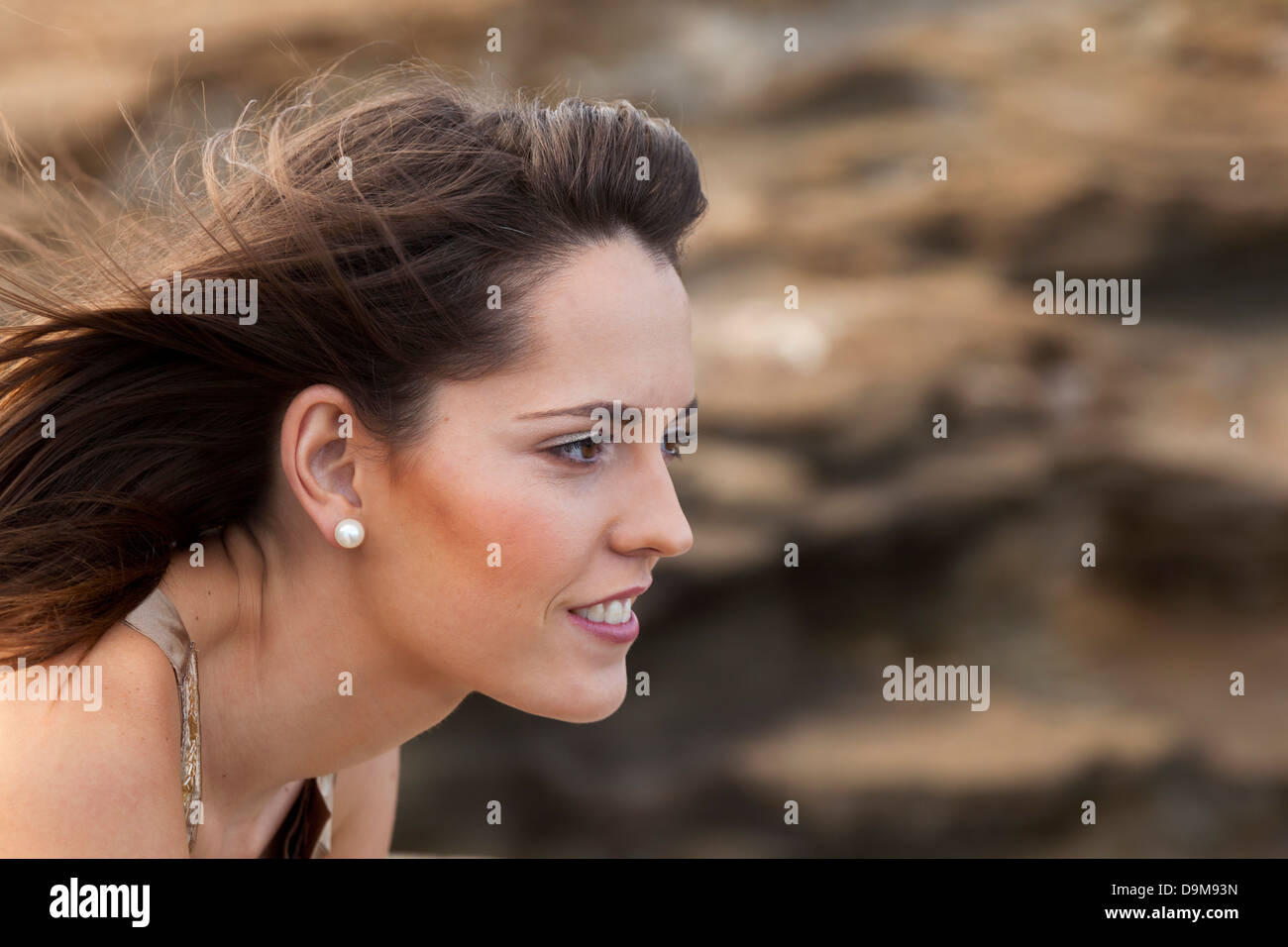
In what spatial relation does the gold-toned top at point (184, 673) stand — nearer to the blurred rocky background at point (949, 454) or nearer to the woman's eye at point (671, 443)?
the woman's eye at point (671, 443)

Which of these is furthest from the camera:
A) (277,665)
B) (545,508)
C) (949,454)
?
(949,454)

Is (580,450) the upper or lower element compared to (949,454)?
lower

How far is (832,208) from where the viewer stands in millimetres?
2992

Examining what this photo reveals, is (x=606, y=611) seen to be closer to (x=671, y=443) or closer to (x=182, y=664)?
(x=671, y=443)

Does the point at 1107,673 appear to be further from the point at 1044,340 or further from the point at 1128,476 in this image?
the point at 1044,340

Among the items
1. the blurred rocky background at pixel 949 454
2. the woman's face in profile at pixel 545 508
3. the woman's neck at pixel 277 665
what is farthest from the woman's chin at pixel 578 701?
the blurred rocky background at pixel 949 454

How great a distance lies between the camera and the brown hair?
0.99 m

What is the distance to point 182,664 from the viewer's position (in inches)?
38.2

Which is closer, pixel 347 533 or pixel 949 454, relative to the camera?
pixel 347 533

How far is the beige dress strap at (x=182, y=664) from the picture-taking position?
96 centimetres

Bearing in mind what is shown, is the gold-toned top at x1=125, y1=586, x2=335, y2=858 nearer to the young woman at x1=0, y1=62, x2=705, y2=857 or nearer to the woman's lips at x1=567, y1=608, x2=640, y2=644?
the young woman at x1=0, y1=62, x2=705, y2=857

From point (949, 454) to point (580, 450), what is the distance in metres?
2.04

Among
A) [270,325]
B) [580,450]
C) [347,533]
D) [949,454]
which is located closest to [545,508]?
[580,450]
